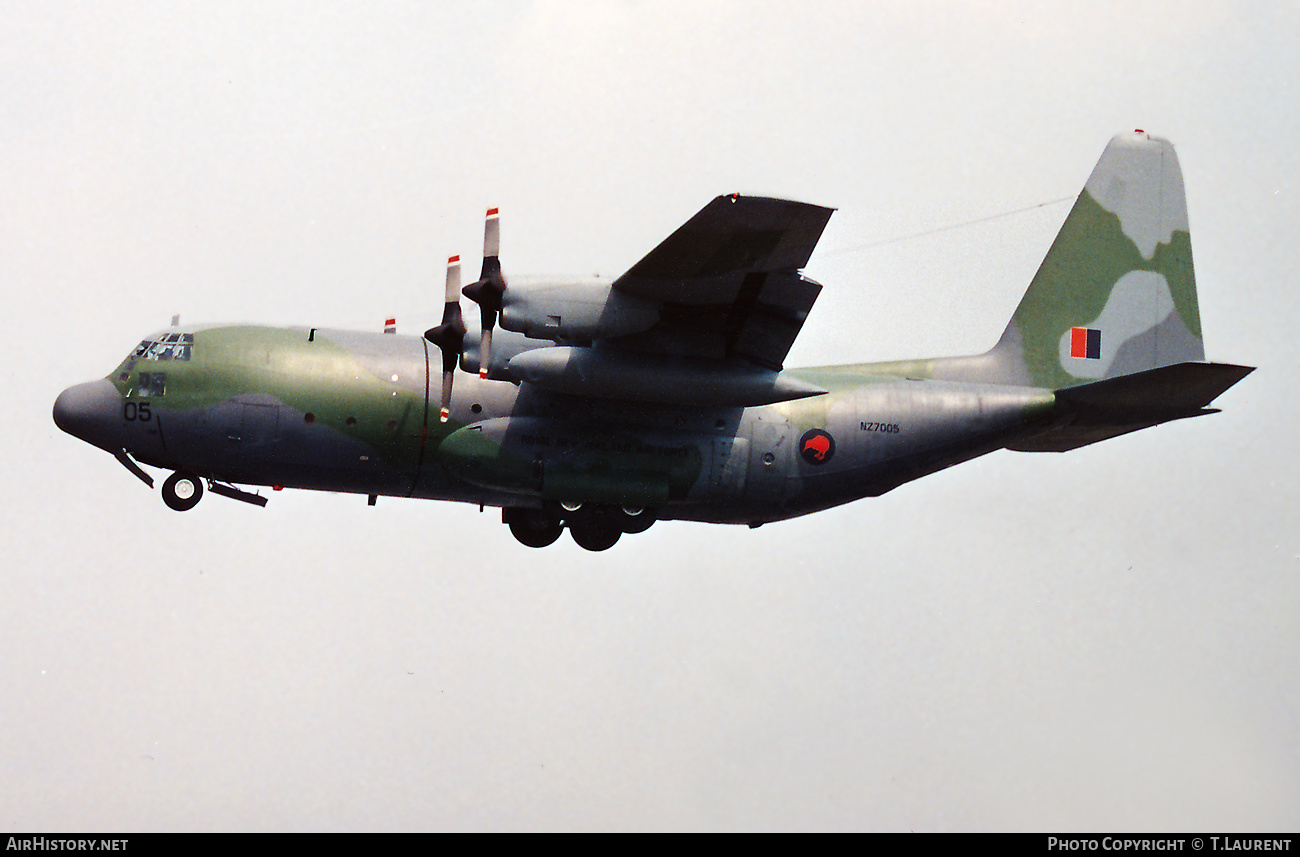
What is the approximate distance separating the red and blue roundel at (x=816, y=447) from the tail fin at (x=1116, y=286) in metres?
3.62

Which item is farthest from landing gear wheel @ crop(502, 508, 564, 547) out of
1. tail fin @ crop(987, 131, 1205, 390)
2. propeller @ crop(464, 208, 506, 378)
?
tail fin @ crop(987, 131, 1205, 390)

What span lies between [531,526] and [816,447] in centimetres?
421

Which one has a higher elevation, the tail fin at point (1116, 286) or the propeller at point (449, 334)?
the tail fin at point (1116, 286)

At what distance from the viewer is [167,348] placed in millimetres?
19500

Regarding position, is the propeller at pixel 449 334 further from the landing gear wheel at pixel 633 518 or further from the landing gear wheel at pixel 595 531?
the landing gear wheel at pixel 633 518

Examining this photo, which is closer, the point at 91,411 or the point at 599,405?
the point at 91,411

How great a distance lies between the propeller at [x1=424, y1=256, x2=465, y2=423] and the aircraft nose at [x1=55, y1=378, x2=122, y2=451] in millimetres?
4172

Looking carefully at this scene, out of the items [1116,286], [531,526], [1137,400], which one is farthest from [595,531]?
[1116,286]

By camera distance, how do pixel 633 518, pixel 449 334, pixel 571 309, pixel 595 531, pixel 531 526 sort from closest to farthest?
pixel 571 309
pixel 449 334
pixel 633 518
pixel 595 531
pixel 531 526

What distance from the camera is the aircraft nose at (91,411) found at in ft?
63.0

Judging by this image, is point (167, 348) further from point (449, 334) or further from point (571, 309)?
point (571, 309)

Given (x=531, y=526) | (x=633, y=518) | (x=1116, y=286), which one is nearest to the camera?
(x=633, y=518)

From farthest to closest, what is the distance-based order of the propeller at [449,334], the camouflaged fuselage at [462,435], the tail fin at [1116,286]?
the tail fin at [1116,286], the camouflaged fuselage at [462,435], the propeller at [449,334]

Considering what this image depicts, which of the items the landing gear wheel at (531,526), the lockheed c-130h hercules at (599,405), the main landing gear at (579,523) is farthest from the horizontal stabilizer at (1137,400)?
the landing gear wheel at (531,526)
